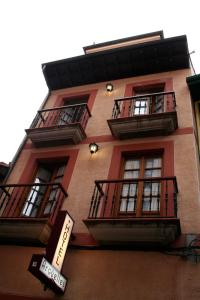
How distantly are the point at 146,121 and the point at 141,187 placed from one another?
244 centimetres

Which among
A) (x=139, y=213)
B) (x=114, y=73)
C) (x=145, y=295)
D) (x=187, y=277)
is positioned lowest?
(x=145, y=295)

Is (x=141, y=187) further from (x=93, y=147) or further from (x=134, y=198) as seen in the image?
(x=93, y=147)

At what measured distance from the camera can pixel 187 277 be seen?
6473 millimetres

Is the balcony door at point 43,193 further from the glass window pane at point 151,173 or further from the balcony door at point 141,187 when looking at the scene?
the glass window pane at point 151,173

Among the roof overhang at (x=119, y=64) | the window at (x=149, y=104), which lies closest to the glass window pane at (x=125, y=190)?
the window at (x=149, y=104)

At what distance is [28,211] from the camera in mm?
9414

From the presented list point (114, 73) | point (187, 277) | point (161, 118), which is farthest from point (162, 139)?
point (114, 73)

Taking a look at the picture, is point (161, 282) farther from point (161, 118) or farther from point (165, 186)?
point (161, 118)

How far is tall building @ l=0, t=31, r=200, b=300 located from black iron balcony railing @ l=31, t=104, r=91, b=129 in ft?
0.16

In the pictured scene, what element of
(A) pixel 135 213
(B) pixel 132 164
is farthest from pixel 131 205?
(B) pixel 132 164

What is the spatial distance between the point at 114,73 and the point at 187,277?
9.64m

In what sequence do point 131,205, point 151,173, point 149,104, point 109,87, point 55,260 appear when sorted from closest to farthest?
point 55,260
point 131,205
point 151,173
point 149,104
point 109,87

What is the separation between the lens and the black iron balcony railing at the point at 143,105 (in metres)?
10.9

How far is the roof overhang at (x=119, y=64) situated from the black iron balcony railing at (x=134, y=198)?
21.0ft
